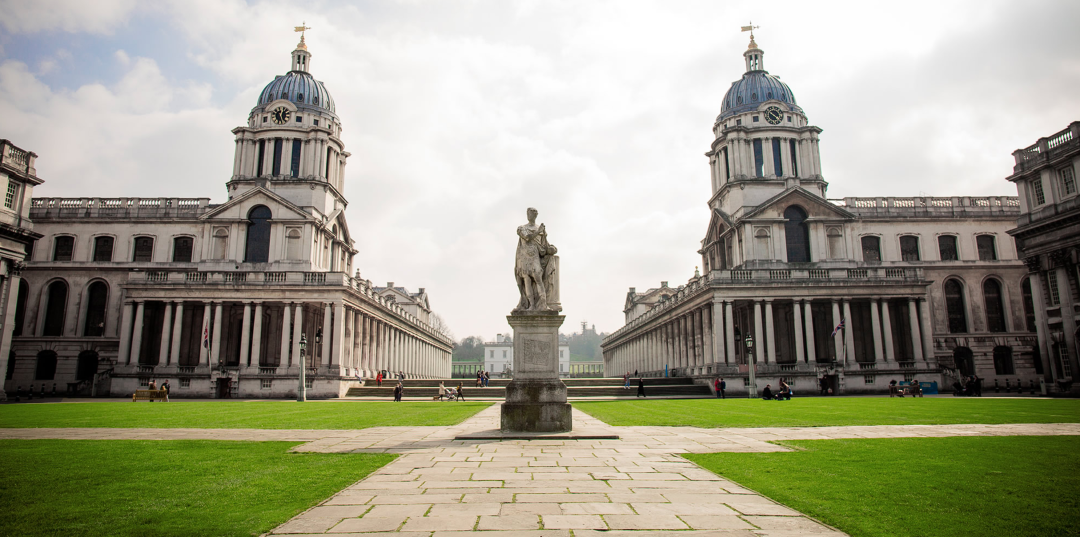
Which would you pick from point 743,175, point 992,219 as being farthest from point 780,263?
point 992,219

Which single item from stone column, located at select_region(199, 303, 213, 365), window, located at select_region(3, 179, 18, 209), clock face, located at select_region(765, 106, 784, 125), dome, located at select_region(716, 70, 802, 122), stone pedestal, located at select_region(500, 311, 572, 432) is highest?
dome, located at select_region(716, 70, 802, 122)

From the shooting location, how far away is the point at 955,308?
5606 cm

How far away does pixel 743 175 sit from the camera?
5709 cm

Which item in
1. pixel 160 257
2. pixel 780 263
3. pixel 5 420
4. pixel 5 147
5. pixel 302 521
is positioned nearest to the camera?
pixel 302 521

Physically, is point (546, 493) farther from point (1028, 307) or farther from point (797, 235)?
point (1028, 307)

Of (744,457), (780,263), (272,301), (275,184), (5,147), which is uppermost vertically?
(275,184)

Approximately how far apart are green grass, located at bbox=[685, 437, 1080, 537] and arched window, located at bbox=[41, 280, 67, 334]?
63137 mm

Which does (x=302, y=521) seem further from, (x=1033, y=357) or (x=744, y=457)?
(x=1033, y=357)

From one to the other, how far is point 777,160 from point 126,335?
57660 mm

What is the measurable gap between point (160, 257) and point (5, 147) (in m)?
22.6

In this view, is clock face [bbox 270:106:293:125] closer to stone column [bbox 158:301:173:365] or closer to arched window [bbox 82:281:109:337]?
stone column [bbox 158:301:173:365]

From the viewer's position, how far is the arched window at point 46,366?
53.1m

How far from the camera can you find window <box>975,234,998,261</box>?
5731cm

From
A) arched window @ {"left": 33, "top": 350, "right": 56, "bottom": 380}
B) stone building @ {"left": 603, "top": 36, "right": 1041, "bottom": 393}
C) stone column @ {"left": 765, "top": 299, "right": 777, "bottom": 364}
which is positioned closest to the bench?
arched window @ {"left": 33, "top": 350, "right": 56, "bottom": 380}
